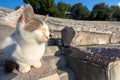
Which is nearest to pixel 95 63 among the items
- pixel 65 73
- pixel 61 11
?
pixel 65 73

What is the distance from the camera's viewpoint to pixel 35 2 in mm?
14758

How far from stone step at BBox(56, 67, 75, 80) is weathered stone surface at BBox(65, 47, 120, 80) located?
4 cm

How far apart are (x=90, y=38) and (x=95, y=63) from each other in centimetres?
47

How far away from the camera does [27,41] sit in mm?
1144

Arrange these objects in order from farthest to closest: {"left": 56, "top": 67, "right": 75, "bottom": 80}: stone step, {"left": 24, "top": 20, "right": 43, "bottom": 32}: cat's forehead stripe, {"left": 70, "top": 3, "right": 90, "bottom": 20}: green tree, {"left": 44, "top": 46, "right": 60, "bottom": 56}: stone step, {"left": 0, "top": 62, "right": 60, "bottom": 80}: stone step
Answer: {"left": 70, "top": 3, "right": 90, "bottom": 20}: green tree → {"left": 44, "top": 46, "right": 60, "bottom": 56}: stone step → {"left": 56, "top": 67, "right": 75, "bottom": 80}: stone step → {"left": 0, "top": 62, "right": 60, "bottom": 80}: stone step → {"left": 24, "top": 20, "right": 43, "bottom": 32}: cat's forehead stripe

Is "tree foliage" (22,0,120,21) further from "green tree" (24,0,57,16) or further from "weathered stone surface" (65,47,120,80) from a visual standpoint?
"weathered stone surface" (65,47,120,80)

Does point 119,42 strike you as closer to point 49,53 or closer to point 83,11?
point 49,53

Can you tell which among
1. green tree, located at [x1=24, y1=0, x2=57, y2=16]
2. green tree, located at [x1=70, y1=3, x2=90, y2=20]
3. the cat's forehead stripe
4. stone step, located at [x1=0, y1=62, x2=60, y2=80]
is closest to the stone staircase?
stone step, located at [x1=0, y1=62, x2=60, y2=80]

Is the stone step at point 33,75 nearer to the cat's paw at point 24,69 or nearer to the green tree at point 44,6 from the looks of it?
the cat's paw at point 24,69

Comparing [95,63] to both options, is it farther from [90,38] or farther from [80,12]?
[80,12]

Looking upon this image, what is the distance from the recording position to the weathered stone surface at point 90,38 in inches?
74.8

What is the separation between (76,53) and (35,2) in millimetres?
13321

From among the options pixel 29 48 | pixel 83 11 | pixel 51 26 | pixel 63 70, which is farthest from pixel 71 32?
pixel 83 11

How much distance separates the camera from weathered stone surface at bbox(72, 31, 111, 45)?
1901mm
